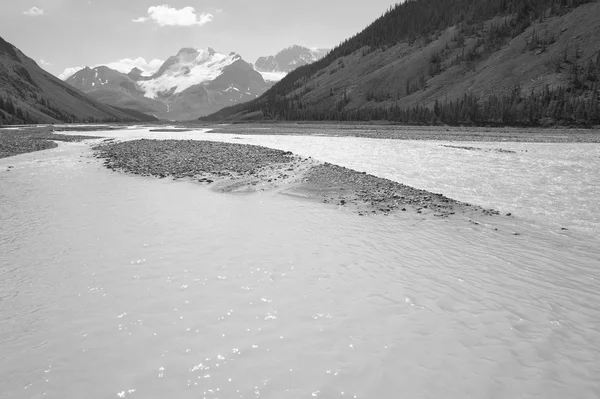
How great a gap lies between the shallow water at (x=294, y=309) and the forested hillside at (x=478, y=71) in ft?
271

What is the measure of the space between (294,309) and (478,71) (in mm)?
138679

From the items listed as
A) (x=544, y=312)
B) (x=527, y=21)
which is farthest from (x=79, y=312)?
(x=527, y=21)

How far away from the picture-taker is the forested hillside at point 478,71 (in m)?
83.1

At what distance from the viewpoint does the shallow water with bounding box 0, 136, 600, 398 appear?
18.3ft

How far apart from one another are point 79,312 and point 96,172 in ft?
70.3

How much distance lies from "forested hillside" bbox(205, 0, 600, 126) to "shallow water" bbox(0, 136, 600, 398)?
271ft

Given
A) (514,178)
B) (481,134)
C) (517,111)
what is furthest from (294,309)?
(517,111)

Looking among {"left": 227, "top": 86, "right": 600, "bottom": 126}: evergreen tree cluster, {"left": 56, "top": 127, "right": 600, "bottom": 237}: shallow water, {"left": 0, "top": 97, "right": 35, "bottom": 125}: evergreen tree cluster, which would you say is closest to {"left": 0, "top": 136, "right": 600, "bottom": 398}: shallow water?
{"left": 56, "top": 127, "right": 600, "bottom": 237}: shallow water

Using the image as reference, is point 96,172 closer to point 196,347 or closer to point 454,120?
point 196,347

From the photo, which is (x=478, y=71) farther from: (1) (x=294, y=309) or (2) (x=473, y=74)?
(1) (x=294, y=309)

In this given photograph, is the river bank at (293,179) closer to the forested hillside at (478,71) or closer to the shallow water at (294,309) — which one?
the shallow water at (294,309)

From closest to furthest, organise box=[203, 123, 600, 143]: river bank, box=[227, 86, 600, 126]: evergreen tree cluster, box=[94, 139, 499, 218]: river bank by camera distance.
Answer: box=[94, 139, 499, 218]: river bank, box=[203, 123, 600, 143]: river bank, box=[227, 86, 600, 126]: evergreen tree cluster

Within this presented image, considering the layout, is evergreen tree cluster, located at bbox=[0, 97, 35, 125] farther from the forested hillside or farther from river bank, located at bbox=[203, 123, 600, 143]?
river bank, located at bbox=[203, 123, 600, 143]

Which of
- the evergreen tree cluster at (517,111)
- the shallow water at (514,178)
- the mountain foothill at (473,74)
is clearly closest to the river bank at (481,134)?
the evergreen tree cluster at (517,111)
